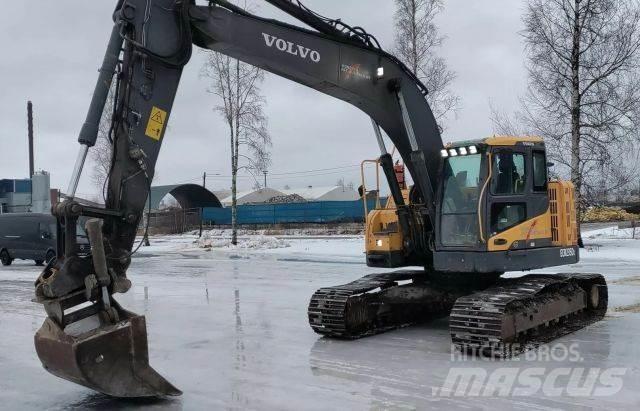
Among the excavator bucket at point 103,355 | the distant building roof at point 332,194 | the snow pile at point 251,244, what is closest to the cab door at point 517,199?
the excavator bucket at point 103,355

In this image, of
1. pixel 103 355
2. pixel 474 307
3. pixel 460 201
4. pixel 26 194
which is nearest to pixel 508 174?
pixel 460 201

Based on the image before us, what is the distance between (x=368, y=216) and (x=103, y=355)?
201 inches

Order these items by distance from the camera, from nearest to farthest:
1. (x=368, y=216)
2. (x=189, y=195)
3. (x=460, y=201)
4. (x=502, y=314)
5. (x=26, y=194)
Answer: (x=502, y=314) < (x=460, y=201) < (x=368, y=216) < (x=26, y=194) < (x=189, y=195)

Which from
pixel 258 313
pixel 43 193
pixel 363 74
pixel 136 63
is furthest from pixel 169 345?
pixel 43 193

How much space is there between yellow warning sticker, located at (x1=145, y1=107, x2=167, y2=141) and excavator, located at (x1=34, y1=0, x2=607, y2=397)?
15 mm

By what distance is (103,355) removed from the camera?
5.41 m

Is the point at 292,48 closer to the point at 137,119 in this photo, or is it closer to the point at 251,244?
the point at 137,119

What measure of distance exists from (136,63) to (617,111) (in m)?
20.7

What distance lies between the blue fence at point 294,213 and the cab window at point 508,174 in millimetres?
37817

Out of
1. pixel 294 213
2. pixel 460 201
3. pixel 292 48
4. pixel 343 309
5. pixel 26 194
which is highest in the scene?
pixel 26 194

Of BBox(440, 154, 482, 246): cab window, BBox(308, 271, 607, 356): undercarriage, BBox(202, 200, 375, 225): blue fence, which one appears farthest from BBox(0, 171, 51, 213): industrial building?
BBox(440, 154, 482, 246): cab window

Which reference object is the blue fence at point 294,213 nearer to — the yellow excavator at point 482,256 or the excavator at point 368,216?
the yellow excavator at point 482,256

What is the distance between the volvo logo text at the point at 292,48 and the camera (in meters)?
7.56

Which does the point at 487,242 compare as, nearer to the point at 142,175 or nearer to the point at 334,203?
the point at 142,175
